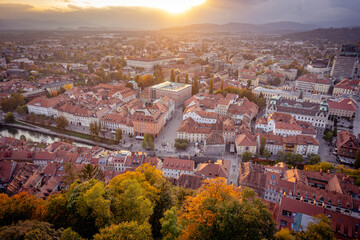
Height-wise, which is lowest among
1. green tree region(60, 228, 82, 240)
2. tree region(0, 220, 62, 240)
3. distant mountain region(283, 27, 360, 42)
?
green tree region(60, 228, 82, 240)

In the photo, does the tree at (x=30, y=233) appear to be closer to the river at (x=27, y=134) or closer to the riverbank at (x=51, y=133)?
the riverbank at (x=51, y=133)

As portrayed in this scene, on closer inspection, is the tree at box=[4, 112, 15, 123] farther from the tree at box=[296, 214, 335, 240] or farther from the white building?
the tree at box=[296, 214, 335, 240]

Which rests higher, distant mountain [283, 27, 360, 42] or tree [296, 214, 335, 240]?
distant mountain [283, 27, 360, 42]

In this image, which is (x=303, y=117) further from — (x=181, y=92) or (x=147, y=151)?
(x=147, y=151)

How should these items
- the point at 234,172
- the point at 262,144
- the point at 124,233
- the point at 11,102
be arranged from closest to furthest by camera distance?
the point at 124,233, the point at 234,172, the point at 262,144, the point at 11,102

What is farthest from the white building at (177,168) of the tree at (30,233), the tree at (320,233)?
the tree at (30,233)

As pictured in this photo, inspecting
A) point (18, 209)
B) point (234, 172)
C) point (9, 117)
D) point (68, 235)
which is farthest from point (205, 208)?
point (9, 117)

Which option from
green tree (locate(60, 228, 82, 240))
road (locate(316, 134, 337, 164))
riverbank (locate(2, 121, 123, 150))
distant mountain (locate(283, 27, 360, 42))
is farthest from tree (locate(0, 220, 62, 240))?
distant mountain (locate(283, 27, 360, 42))

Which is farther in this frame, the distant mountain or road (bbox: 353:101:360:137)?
the distant mountain

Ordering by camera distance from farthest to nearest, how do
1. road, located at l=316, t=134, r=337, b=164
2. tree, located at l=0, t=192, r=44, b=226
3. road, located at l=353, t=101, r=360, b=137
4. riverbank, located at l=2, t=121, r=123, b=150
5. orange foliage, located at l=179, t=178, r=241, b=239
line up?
road, located at l=353, t=101, r=360, b=137 < riverbank, located at l=2, t=121, r=123, b=150 < road, located at l=316, t=134, r=337, b=164 < tree, located at l=0, t=192, r=44, b=226 < orange foliage, located at l=179, t=178, r=241, b=239

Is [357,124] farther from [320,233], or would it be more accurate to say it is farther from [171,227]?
[171,227]

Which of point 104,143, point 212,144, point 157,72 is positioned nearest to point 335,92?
point 212,144
